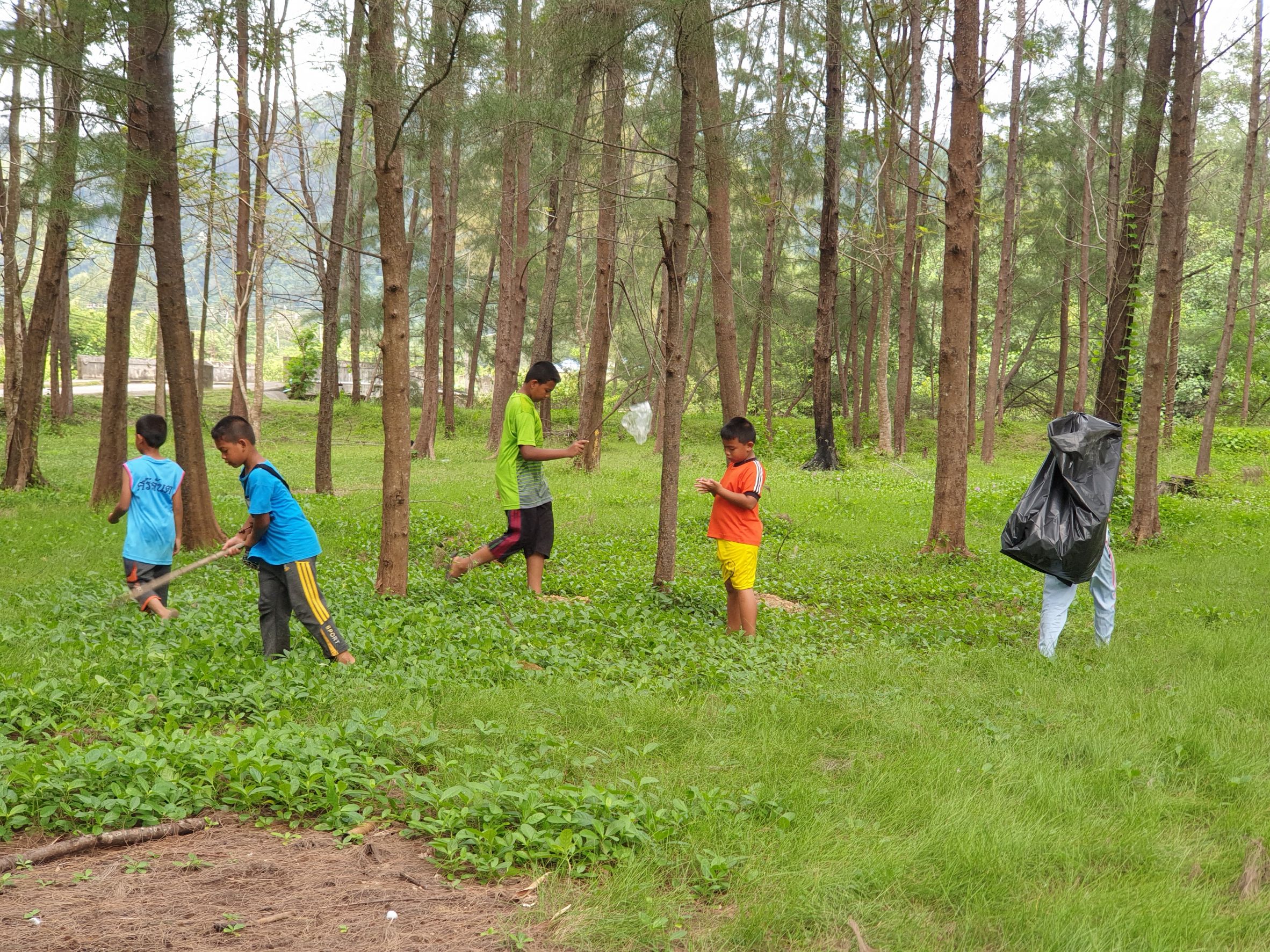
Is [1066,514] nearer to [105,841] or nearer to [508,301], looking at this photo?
[105,841]

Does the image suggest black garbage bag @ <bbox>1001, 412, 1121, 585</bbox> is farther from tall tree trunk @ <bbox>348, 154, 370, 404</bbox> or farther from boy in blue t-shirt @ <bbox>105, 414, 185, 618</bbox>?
tall tree trunk @ <bbox>348, 154, 370, 404</bbox>

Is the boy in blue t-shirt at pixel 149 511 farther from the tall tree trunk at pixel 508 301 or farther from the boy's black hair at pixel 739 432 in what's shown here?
the tall tree trunk at pixel 508 301

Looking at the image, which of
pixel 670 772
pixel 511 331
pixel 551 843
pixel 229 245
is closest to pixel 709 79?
pixel 670 772

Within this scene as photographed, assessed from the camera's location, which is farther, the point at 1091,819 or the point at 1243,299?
the point at 1243,299

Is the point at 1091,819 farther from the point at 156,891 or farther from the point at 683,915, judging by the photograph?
the point at 156,891

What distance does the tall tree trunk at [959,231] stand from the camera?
9.73m

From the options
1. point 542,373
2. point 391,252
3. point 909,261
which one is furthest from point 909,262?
point 391,252

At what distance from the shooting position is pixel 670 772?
3988mm

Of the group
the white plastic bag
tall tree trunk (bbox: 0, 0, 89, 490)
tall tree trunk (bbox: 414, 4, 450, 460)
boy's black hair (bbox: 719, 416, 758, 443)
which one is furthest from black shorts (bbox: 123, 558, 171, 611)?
the white plastic bag

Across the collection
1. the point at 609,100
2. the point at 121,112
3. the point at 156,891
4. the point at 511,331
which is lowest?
the point at 156,891

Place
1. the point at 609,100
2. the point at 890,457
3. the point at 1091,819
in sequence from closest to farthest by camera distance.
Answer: the point at 1091,819, the point at 609,100, the point at 890,457

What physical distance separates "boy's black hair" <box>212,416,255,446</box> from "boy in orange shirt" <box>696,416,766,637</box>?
294 cm

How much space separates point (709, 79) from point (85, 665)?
7682 millimetres

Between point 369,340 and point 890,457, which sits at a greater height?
point 369,340
